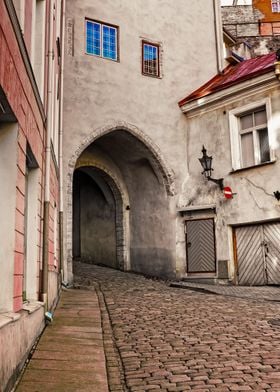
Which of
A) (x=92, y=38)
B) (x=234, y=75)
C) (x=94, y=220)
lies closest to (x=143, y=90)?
(x=92, y=38)

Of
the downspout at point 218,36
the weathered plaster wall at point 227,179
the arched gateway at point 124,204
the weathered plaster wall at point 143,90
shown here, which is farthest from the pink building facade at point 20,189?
the downspout at point 218,36

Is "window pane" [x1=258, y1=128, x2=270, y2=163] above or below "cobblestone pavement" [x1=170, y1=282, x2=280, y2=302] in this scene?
above

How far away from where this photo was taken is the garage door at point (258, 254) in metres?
12.0

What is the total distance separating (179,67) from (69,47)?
392 centimetres

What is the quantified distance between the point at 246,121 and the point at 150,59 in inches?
157

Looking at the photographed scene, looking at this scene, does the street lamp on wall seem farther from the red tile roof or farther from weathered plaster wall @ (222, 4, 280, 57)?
weathered plaster wall @ (222, 4, 280, 57)

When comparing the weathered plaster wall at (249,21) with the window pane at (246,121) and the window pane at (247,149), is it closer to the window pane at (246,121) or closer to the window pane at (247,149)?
the window pane at (246,121)

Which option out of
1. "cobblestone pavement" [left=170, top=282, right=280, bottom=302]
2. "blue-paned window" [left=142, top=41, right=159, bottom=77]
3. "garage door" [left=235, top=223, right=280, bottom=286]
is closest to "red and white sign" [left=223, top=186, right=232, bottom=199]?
"garage door" [left=235, top=223, right=280, bottom=286]

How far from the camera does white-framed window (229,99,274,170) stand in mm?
12430

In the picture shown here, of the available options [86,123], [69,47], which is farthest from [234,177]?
[69,47]

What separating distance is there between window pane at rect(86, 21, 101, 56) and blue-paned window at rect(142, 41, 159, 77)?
1.63 meters

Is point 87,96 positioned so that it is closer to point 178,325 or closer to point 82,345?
point 178,325

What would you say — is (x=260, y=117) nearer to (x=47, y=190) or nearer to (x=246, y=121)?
(x=246, y=121)

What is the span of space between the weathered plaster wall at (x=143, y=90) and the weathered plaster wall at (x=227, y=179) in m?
0.57
